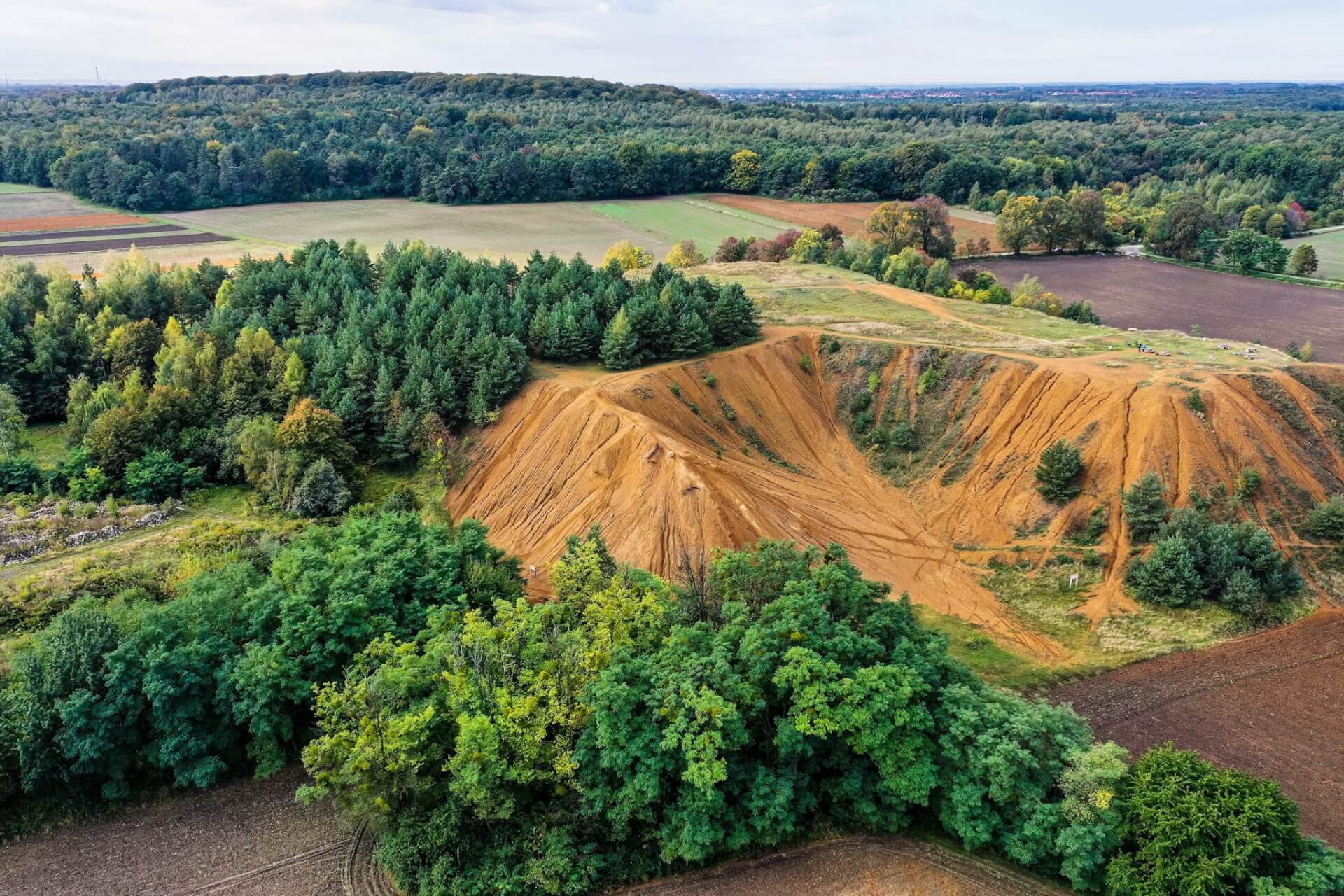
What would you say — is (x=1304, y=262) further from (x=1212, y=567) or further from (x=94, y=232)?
(x=94, y=232)

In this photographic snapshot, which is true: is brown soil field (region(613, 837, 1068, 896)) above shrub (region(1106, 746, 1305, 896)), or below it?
below

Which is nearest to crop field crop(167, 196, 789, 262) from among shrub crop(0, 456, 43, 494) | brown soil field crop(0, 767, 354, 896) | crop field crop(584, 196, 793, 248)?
crop field crop(584, 196, 793, 248)

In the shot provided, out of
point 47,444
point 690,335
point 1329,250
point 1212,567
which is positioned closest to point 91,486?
point 47,444

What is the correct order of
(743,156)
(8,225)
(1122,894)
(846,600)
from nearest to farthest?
(1122,894)
(846,600)
(8,225)
(743,156)

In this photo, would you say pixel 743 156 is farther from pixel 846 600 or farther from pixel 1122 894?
pixel 1122 894

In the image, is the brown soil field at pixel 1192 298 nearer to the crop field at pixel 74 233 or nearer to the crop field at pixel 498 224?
the crop field at pixel 498 224

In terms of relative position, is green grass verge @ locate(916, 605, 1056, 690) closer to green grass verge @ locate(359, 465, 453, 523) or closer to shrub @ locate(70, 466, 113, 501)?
green grass verge @ locate(359, 465, 453, 523)

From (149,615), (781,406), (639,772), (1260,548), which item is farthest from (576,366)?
(1260,548)
